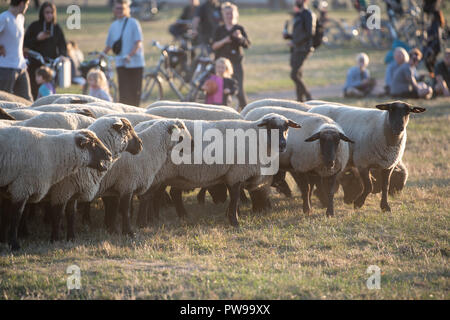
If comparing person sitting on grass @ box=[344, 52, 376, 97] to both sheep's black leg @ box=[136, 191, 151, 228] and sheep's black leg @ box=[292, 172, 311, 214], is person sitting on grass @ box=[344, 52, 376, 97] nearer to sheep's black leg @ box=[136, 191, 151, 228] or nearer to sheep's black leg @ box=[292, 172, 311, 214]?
sheep's black leg @ box=[292, 172, 311, 214]

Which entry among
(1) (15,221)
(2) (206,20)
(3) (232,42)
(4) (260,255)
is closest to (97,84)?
(3) (232,42)

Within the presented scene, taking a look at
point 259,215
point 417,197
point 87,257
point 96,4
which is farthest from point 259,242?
point 96,4

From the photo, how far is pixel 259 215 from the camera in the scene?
28.4ft

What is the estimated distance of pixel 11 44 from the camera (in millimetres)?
10469

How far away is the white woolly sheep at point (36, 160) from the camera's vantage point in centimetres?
664

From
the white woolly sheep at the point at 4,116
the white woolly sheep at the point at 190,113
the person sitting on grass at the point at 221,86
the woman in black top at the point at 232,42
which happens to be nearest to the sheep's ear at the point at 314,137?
the white woolly sheep at the point at 190,113

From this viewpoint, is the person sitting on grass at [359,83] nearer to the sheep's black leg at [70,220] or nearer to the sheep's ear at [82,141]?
the sheep's black leg at [70,220]

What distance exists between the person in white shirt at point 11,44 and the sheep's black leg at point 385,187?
230 inches

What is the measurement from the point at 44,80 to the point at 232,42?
3.78 metres

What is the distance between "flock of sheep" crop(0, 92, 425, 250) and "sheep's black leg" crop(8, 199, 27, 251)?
0.03 feet

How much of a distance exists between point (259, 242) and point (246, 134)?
5.10 ft

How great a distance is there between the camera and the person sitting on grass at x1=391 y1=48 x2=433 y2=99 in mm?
17391

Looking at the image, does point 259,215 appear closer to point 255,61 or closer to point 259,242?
point 259,242

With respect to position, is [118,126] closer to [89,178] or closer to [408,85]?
[89,178]
